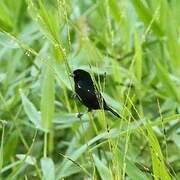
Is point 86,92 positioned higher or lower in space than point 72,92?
higher

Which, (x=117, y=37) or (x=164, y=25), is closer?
(x=164, y=25)

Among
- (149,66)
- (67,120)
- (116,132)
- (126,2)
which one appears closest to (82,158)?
(67,120)

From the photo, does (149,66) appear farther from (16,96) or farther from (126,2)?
(16,96)

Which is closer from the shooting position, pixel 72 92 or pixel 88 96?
pixel 88 96

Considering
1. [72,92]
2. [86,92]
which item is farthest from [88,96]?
Answer: [72,92]

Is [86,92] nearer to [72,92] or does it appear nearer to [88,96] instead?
[88,96]

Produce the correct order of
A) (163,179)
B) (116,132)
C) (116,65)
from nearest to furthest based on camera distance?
1. (163,179)
2. (116,132)
3. (116,65)
